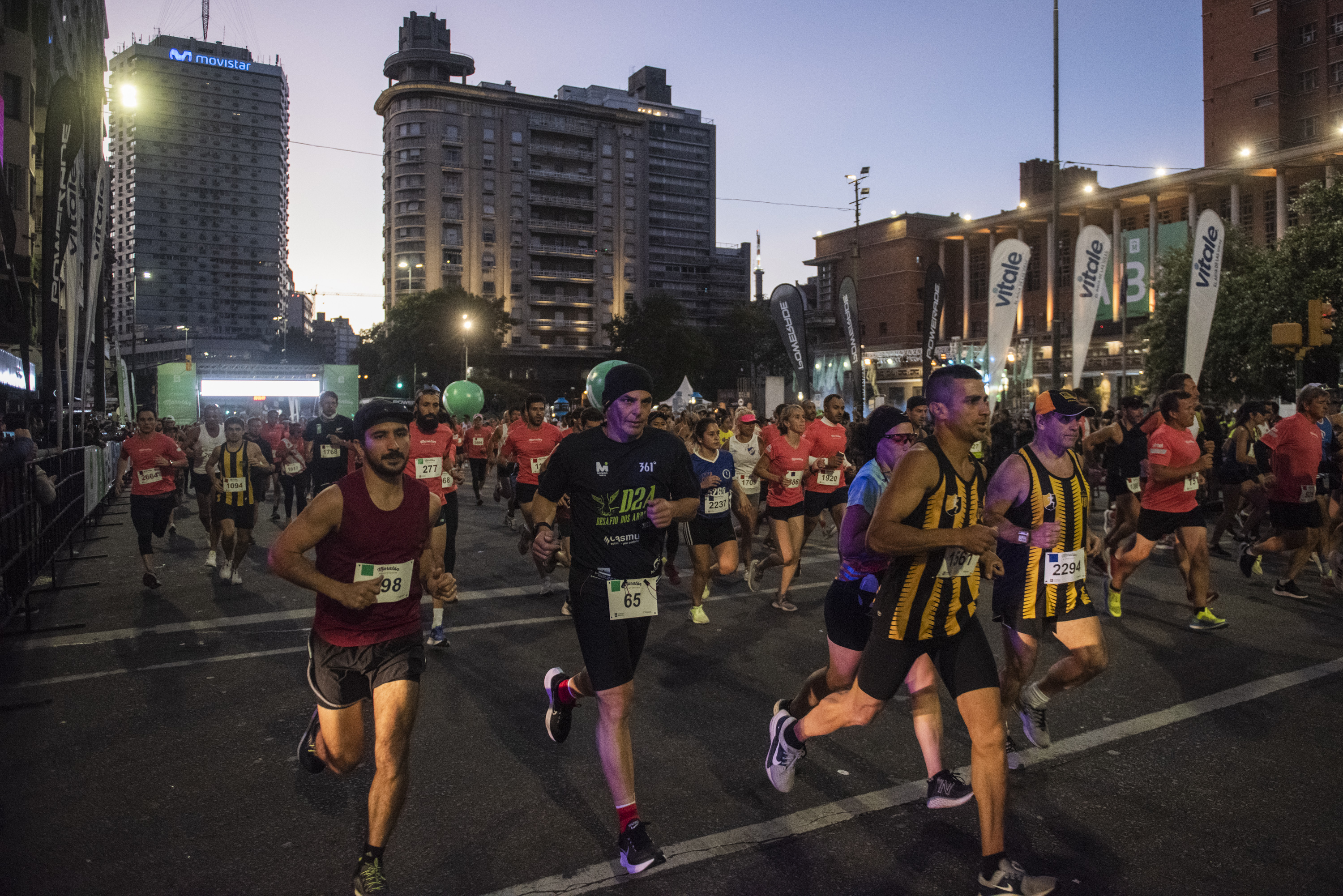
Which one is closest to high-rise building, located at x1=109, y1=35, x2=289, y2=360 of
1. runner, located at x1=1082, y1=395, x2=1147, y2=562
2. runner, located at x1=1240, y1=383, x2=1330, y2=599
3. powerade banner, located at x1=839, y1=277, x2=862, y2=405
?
powerade banner, located at x1=839, y1=277, x2=862, y2=405

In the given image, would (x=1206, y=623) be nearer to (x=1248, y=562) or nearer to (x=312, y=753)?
(x=1248, y=562)

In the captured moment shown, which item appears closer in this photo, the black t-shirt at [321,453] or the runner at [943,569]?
the runner at [943,569]

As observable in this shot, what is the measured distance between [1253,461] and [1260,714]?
800 centimetres

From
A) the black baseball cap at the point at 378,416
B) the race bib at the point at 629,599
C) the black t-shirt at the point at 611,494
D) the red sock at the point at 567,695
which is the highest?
the black baseball cap at the point at 378,416

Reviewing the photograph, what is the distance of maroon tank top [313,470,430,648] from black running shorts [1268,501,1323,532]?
8338mm

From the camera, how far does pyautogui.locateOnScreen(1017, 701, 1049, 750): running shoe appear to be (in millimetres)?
4824

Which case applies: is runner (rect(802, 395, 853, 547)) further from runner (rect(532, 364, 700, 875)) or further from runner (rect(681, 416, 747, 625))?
runner (rect(532, 364, 700, 875))

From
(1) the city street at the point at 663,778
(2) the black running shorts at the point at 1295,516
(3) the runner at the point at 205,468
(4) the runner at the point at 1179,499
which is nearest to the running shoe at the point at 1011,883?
(1) the city street at the point at 663,778

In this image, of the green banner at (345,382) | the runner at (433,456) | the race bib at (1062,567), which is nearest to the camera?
the race bib at (1062,567)

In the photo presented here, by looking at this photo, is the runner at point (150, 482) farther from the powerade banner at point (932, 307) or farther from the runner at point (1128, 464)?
the powerade banner at point (932, 307)

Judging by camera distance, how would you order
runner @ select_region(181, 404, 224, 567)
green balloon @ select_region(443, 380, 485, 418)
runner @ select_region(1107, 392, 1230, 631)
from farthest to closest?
1. green balloon @ select_region(443, 380, 485, 418)
2. runner @ select_region(181, 404, 224, 567)
3. runner @ select_region(1107, 392, 1230, 631)

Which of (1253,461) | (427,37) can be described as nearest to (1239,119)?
(1253,461)

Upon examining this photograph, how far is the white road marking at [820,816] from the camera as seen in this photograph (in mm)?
3477

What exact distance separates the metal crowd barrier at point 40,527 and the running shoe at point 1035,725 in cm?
727
